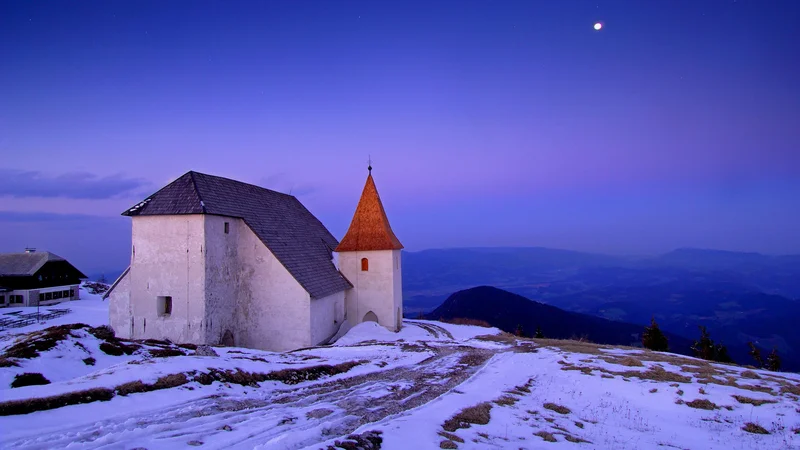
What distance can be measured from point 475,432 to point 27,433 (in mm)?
8016

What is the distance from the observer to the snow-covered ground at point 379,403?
7.55 m

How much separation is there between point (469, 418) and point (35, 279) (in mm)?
50653

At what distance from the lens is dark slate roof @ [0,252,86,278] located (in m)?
42.6

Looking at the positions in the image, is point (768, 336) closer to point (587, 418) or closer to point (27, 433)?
point (587, 418)

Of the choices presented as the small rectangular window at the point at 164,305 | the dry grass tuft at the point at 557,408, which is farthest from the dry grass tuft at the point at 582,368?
the small rectangular window at the point at 164,305

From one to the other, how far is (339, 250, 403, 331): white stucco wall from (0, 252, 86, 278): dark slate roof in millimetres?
34575

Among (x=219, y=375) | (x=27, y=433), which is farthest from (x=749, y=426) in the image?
(x=27, y=433)

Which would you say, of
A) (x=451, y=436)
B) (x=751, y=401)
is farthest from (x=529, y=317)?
(x=451, y=436)

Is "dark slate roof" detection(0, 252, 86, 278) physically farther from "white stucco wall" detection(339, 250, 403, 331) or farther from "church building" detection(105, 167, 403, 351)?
"white stucco wall" detection(339, 250, 403, 331)

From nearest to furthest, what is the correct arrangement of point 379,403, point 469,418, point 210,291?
1. point 469,418
2. point 379,403
3. point 210,291

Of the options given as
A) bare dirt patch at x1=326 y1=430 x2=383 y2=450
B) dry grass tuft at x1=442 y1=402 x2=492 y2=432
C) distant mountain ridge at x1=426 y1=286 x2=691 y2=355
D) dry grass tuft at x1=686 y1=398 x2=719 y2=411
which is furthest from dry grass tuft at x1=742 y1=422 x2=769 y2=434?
distant mountain ridge at x1=426 y1=286 x2=691 y2=355

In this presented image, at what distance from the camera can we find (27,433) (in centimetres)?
666

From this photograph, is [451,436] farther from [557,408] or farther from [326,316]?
[326,316]

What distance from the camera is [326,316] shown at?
1069 inches
